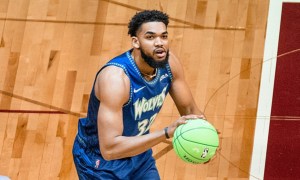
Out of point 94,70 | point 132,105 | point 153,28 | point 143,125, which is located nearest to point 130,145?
point 132,105

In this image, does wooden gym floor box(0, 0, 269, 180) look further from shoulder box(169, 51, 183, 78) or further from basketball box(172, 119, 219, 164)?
basketball box(172, 119, 219, 164)

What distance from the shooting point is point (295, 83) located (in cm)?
636

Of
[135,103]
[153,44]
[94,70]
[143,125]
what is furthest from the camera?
[94,70]

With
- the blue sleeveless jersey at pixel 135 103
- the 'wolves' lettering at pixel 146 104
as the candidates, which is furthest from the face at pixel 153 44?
the 'wolves' lettering at pixel 146 104

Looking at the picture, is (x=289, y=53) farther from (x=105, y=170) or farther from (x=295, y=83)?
(x=105, y=170)

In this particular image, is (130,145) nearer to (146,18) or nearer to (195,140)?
(195,140)

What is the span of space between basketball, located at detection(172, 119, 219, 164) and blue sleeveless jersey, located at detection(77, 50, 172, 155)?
0.47m

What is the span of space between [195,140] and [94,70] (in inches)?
109

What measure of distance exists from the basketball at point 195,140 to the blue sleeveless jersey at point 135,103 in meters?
0.47

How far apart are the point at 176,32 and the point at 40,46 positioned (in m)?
1.32

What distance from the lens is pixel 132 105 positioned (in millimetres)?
4492

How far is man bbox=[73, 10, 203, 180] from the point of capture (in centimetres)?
424

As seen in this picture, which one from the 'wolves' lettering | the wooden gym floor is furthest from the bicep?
the wooden gym floor

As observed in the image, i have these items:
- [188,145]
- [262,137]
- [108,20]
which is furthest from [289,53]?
[188,145]
